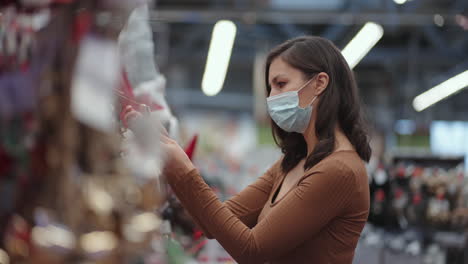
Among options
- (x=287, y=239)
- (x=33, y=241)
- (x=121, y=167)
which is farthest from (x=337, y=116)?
(x=33, y=241)

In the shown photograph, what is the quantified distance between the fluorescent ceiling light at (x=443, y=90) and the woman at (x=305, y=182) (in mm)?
9068

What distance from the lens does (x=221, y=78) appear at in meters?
9.21

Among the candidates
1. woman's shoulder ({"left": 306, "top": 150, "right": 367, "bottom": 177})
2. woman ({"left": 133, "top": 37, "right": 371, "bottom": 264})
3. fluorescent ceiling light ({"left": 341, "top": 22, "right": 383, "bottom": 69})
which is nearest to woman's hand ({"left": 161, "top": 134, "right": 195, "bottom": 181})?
woman ({"left": 133, "top": 37, "right": 371, "bottom": 264})

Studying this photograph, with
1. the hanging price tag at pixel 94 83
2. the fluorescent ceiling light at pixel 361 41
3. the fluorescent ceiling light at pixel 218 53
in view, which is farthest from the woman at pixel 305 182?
the fluorescent ceiling light at pixel 361 41

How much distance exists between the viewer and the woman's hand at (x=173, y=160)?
48.9 inches

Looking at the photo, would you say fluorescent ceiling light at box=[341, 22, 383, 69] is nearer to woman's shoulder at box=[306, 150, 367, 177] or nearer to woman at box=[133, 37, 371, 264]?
woman at box=[133, 37, 371, 264]

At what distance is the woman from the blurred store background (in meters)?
0.17

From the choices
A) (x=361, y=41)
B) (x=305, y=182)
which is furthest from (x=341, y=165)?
(x=361, y=41)

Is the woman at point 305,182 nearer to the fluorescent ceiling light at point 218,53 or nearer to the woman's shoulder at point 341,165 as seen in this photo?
the woman's shoulder at point 341,165

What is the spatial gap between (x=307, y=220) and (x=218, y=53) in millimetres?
6543

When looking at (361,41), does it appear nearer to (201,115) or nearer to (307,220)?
(307,220)

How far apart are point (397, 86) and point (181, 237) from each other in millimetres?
15042

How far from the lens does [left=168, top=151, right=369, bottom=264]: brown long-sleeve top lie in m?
1.42

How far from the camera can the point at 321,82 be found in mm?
1670
